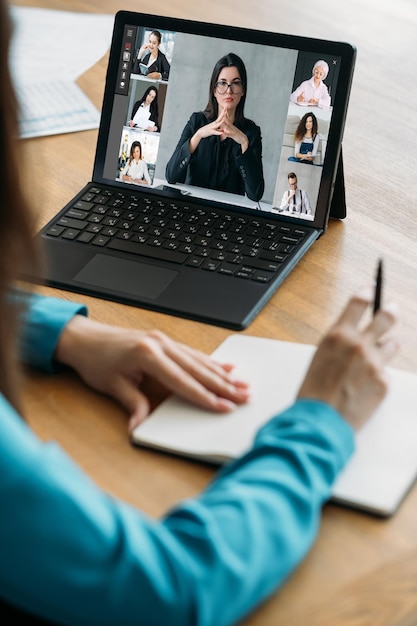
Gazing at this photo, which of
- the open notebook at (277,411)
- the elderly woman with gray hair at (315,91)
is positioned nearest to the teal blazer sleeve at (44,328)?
the open notebook at (277,411)

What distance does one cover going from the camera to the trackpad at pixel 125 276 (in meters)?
1.09

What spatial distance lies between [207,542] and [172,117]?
691 millimetres

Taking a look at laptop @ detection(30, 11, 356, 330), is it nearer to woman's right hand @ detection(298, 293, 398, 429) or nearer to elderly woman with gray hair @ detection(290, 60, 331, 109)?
elderly woman with gray hair @ detection(290, 60, 331, 109)

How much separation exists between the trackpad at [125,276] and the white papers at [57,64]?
38 centimetres

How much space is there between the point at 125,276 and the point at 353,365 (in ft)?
1.23

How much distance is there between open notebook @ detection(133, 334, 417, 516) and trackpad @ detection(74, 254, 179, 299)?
17 cm

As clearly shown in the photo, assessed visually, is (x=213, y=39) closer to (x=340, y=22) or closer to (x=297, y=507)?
(x=297, y=507)

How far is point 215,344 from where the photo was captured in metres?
0.99

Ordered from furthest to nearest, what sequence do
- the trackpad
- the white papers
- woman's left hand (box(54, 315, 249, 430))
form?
1. the white papers
2. the trackpad
3. woman's left hand (box(54, 315, 249, 430))

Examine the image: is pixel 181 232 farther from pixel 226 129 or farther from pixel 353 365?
pixel 353 365

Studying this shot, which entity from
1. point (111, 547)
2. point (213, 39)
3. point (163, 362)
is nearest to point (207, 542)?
point (111, 547)

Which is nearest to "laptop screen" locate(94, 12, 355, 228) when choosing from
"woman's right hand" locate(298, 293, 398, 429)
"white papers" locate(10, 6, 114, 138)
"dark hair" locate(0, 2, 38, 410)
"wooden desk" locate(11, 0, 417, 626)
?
"wooden desk" locate(11, 0, 417, 626)

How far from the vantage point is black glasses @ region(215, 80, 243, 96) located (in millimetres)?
1174

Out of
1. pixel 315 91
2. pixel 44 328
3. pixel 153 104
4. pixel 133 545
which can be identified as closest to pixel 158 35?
pixel 153 104
